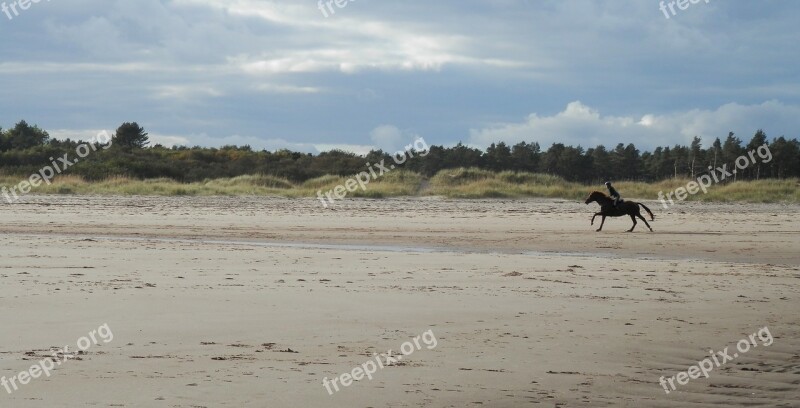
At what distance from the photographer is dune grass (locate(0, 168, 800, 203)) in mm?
40562

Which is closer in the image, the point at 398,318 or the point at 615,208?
the point at 398,318

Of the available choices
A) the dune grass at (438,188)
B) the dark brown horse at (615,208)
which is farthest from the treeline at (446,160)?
the dark brown horse at (615,208)

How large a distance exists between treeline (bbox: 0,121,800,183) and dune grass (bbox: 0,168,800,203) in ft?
37.2

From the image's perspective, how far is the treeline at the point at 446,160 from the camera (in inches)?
2494

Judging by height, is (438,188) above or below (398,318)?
above

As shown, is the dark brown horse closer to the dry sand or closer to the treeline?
the dry sand

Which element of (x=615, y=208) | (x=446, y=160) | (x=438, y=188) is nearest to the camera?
(x=615, y=208)

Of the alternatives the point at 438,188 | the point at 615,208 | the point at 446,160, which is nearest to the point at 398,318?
the point at 615,208

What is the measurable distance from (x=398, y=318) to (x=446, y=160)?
63412 mm

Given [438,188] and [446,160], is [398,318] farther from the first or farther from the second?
[446,160]

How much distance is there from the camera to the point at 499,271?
14.0m

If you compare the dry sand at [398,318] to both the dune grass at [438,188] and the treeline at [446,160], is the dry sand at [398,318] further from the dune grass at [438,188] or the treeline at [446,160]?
the treeline at [446,160]

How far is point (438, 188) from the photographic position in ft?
148

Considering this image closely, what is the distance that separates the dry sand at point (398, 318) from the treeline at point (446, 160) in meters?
42.8
